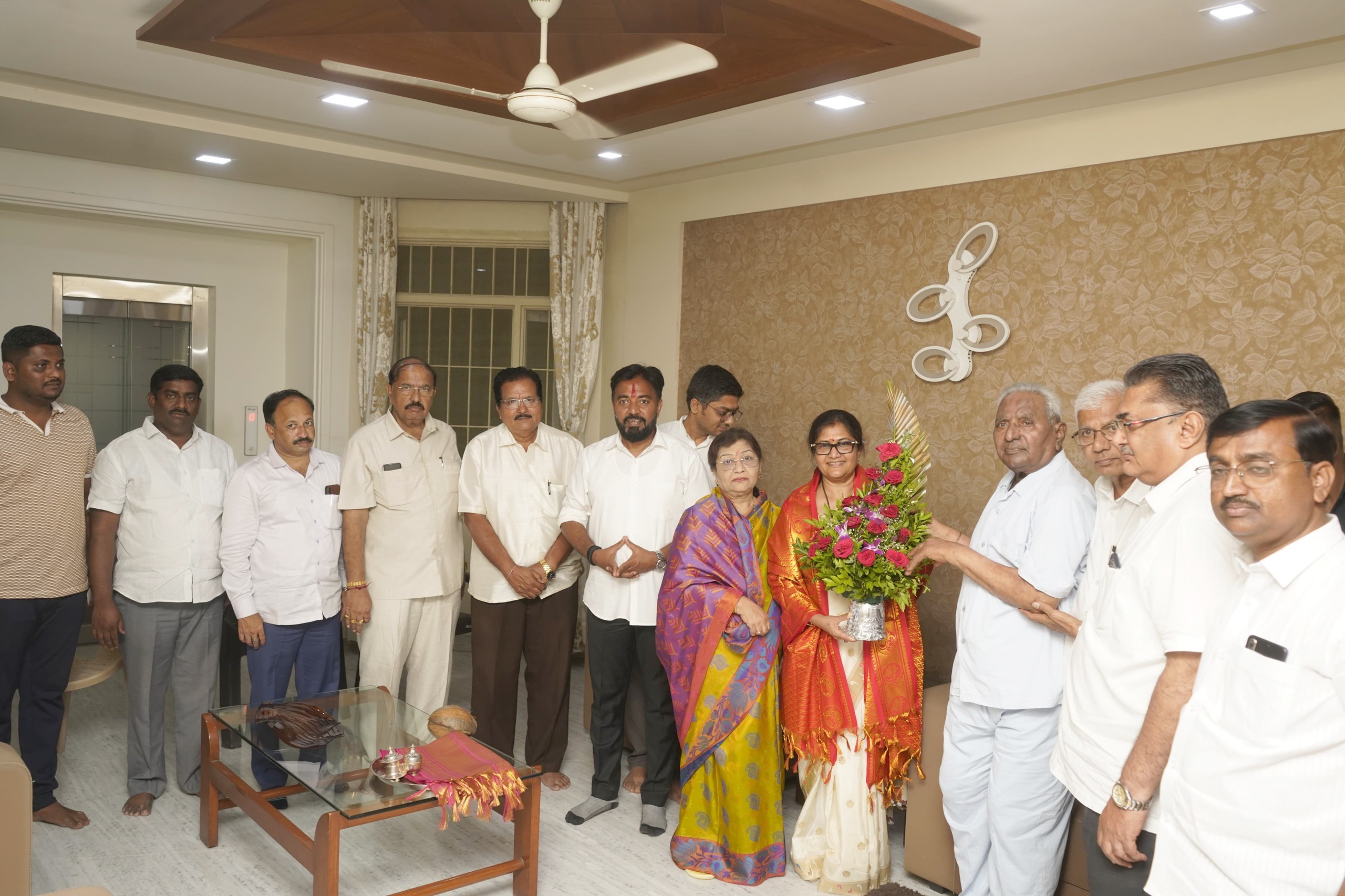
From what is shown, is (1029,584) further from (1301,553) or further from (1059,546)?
(1301,553)

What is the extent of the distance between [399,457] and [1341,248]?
369cm

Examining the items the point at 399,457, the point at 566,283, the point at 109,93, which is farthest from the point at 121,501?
the point at 566,283

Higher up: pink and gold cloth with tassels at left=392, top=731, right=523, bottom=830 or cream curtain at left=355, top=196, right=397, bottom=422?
cream curtain at left=355, top=196, right=397, bottom=422

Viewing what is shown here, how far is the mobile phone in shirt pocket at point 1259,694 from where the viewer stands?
1699 mm

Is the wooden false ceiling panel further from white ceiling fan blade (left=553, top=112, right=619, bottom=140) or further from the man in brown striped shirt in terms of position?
the man in brown striped shirt

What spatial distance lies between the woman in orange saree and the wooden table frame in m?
0.97

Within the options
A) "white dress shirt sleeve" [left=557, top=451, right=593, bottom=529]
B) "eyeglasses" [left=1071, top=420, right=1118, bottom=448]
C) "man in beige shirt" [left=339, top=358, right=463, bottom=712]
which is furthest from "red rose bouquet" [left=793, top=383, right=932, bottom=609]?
"man in beige shirt" [left=339, top=358, right=463, bottom=712]

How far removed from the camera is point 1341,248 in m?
3.53

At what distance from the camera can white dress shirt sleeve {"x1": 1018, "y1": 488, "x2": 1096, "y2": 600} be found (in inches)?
117

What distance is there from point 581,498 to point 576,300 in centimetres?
250

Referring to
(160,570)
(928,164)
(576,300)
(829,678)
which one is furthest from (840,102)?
(160,570)

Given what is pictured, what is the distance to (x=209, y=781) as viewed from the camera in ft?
12.0

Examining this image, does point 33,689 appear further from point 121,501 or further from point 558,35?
point 558,35

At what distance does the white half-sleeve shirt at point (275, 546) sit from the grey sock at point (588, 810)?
1.27m
